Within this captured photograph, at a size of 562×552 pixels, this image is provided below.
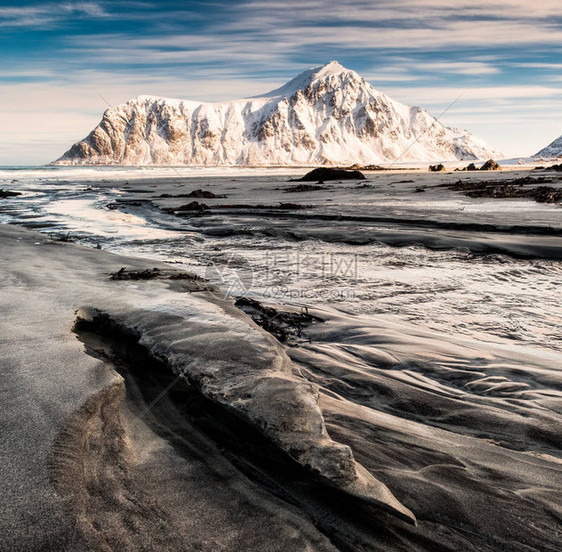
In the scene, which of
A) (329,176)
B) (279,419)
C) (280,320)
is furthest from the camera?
(329,176)

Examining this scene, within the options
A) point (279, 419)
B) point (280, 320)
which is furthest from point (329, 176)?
point (279, 419)

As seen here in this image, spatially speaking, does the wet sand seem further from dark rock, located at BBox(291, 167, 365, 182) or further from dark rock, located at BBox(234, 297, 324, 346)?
dark rock, located at BBox(291, 167, 365, 182)

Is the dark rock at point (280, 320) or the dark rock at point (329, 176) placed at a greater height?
the dark rock at point (329, 176)

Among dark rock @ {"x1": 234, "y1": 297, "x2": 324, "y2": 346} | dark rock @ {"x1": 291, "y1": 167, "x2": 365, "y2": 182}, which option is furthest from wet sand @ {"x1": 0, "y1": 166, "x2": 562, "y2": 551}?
dark rock @ {"x1": 291, "y1": 167, "x2": 365, "y2": 182}

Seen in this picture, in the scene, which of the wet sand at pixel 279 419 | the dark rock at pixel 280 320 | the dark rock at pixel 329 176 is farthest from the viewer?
the dark rock at pixel 329 176

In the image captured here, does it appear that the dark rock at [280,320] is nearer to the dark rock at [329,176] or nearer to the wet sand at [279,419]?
the wet sand at [279,419]

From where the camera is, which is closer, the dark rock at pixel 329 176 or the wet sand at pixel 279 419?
the wet sand at pixel 279 419

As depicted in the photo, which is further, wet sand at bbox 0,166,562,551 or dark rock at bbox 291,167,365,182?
dark rock at bbox 291,167,365,182

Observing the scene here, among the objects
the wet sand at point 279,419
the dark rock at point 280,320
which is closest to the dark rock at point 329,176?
the wet sand at point 279,419

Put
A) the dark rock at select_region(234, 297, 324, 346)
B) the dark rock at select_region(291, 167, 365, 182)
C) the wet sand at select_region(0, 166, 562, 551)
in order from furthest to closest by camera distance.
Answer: the dark rock at select_region(291, 167, 365, 182) → the dark rock at select_region(234, 297, 324, 346) → the wet sand at select_region(0, 166, 562, 551)

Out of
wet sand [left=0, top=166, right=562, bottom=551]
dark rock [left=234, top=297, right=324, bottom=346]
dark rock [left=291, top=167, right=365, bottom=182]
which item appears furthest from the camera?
dark rock [left=291, top=167, right=365, bottom=182]

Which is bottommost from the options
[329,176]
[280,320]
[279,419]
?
[280,320]

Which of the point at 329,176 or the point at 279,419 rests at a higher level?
the point at 329,176

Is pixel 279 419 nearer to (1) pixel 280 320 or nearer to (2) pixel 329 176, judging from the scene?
(1) pixel 280 320
